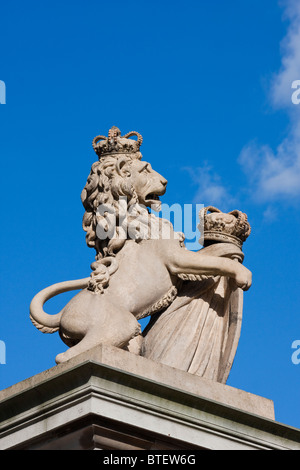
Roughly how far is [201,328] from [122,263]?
1059mm

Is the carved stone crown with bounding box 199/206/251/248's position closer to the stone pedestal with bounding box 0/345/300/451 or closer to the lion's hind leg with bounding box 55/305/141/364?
the lion's hind leg with bounding box 55/305/141/364

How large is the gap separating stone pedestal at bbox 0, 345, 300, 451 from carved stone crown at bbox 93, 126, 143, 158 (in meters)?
2.99

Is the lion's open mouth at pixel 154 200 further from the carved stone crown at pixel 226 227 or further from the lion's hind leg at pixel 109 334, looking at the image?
the lion's hind leg at pixel 109 334

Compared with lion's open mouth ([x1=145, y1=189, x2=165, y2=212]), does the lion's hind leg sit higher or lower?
lower

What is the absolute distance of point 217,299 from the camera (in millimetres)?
10695

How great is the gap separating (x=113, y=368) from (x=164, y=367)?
86 centimetres

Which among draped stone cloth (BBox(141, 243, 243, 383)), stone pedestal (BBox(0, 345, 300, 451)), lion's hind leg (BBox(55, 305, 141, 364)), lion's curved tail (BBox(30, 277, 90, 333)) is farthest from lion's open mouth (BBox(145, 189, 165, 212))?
stone pedestal (BBox(0, 345, 300, 451))

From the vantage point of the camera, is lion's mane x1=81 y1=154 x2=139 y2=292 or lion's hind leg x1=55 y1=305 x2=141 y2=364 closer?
lion's hind leg x1=55 y1=305 x2=141 y2=364

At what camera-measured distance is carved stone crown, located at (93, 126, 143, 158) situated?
1123 centimetres

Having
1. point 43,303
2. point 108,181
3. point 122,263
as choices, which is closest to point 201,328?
point 122,263

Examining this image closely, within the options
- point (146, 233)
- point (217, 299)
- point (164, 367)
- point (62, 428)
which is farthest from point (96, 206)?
point (62, 428)

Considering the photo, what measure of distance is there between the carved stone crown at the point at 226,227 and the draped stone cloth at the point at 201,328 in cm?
18

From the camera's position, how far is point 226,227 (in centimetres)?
1105
